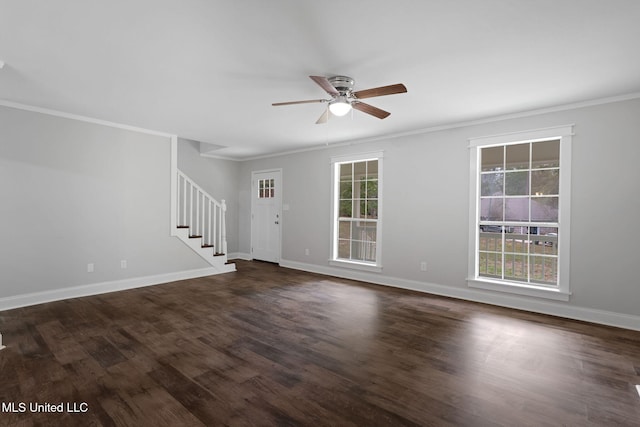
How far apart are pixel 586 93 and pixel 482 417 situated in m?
3.49

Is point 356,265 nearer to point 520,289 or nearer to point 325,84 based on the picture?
point 520,289

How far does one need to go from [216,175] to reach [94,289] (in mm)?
3653

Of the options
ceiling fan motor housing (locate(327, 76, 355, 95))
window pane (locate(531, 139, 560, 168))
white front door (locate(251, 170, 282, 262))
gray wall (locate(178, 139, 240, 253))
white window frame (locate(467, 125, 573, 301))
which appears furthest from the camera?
white front door (locate(251, 170, 282, 262))

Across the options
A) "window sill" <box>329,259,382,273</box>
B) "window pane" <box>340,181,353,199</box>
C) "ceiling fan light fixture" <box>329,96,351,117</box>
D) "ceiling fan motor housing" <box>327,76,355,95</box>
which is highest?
"ceiling fan motor housing" <box>327,76,355,95</box>

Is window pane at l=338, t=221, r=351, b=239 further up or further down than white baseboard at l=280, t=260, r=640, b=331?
further up

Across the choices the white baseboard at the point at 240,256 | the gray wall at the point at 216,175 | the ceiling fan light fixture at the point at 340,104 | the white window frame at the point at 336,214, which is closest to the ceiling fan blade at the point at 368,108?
the ceiling fan light fixture at the point at 340,104

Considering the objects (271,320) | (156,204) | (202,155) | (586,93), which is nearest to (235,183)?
(202,155)

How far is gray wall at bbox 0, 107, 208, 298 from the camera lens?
4016 millimetres

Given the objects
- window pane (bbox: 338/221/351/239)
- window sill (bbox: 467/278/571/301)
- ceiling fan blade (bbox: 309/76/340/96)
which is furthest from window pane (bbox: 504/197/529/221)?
ceiling fan blade (bbox: 309/76/340/96)

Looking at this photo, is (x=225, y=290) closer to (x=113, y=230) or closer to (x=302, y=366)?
(x=113, y=230)

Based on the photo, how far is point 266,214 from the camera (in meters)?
7.53

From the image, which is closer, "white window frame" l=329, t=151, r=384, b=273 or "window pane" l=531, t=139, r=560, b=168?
"window pane" l=531, t=139, r=560, b=168

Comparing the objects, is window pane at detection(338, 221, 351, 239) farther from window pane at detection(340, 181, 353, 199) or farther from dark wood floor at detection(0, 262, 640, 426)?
dark wood floor at detection(0, 262, 640, 426)

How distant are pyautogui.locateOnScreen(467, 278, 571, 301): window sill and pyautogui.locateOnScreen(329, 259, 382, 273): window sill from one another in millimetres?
1519
